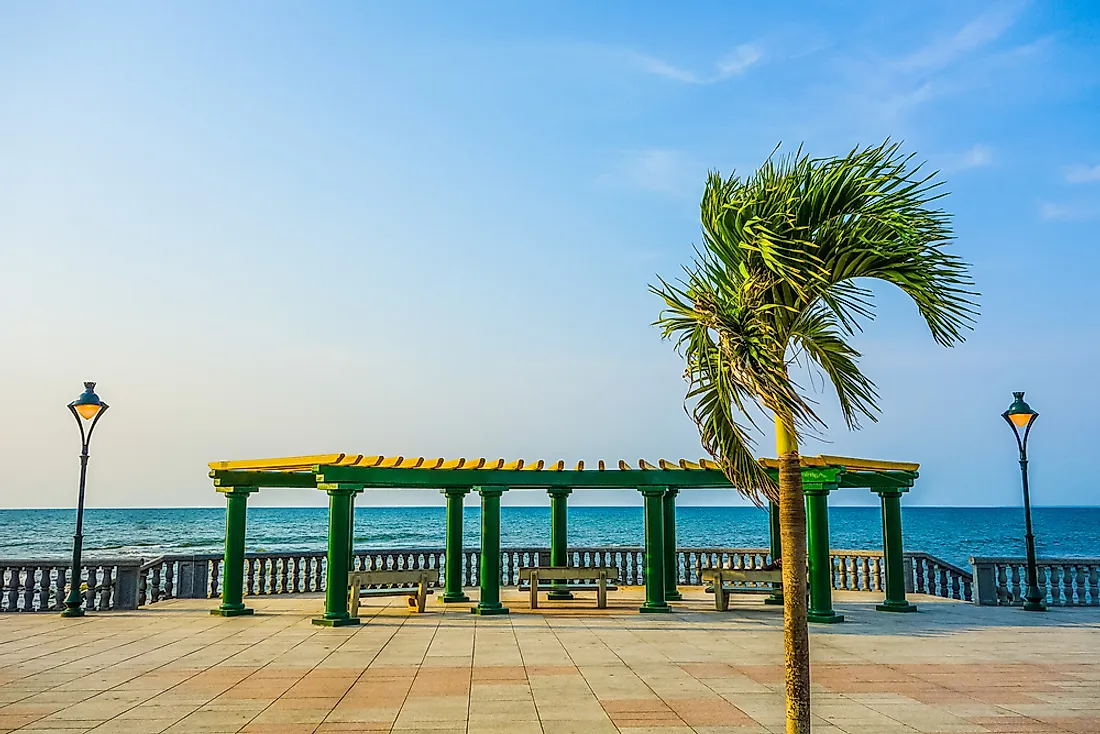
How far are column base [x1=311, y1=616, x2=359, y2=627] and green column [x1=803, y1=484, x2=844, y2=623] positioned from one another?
6847 millimetres

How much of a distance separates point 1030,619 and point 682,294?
457 inches

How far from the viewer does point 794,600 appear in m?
4.94

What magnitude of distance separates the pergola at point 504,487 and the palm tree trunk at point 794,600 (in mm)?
8420

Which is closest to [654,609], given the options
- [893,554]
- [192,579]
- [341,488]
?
[893,554]

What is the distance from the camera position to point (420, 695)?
8008 mm

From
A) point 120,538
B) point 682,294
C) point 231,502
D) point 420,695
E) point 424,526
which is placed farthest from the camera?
point 424,526

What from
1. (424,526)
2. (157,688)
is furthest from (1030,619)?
(424,526)

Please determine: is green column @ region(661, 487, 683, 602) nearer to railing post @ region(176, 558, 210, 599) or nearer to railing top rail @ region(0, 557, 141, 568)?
railing post @ region(176, 558, 210, 599)

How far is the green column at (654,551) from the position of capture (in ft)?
47.9

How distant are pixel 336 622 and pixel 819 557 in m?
7.34

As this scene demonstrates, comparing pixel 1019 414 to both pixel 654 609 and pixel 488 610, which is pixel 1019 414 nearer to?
pixel 654 609

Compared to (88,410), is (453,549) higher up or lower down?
lower down

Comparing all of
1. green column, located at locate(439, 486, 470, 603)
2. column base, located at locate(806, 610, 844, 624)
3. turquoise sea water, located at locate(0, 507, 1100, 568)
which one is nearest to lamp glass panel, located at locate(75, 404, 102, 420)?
green column, located at locate(439, 486, 470, 603)

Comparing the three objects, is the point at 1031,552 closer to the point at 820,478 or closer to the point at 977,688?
the point at 820,478
